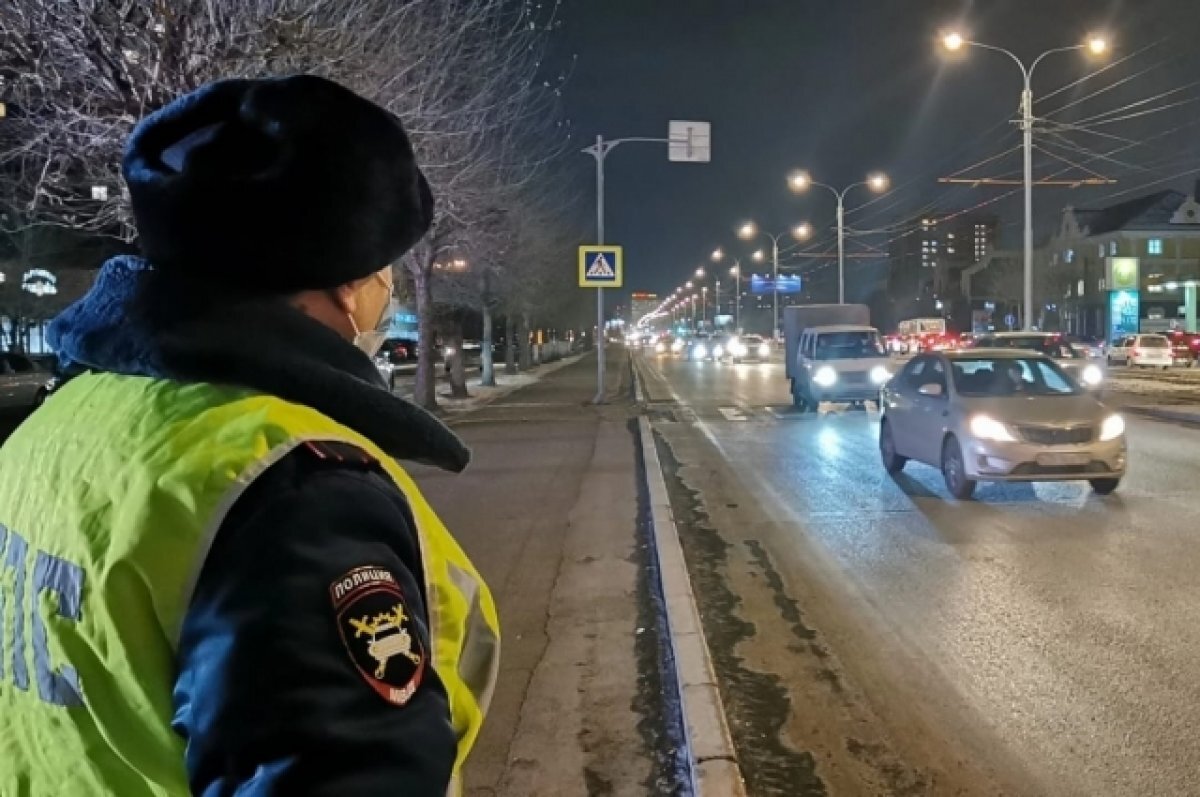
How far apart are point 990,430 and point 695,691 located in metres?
6.97

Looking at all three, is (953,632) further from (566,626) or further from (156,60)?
(156,60)

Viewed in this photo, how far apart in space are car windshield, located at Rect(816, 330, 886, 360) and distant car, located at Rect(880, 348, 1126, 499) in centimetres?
1136

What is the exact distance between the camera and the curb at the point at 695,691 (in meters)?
4.09

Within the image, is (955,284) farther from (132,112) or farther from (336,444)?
(336,444)

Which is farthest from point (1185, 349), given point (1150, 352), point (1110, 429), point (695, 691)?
point (695, 691)

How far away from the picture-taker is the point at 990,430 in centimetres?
1093

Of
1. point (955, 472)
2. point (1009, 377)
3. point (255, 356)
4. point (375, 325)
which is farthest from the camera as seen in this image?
point (1009, 377)

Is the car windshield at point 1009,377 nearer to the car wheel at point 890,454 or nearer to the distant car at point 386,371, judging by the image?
the car wheel at point 890,454

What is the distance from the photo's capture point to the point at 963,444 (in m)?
11.2

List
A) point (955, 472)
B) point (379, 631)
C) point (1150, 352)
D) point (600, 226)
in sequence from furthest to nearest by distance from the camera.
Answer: point (1150, 352) < point (600, 226) < point (955, 472) < point (379, 631)

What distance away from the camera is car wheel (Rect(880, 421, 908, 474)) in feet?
44.2

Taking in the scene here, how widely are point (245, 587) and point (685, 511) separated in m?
10.2

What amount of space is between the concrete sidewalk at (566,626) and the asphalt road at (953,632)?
47cm

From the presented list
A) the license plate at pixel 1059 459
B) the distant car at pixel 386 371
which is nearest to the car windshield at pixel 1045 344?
the distant car at pixel 386 371
